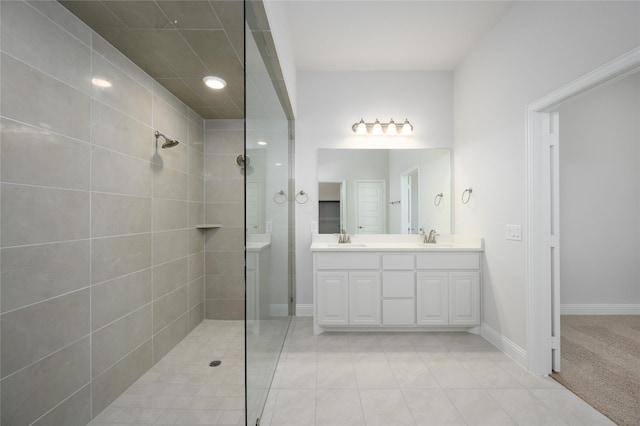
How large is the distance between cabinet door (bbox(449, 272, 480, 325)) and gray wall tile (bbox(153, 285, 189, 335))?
101 inches

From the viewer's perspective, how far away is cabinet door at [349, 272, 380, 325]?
266 centimetres

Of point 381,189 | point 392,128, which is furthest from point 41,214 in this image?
point 392,128

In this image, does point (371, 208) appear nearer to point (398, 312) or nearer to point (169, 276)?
point (398, 312)

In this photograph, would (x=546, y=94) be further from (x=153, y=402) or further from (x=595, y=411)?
(x=153, y=402)

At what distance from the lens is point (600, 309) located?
3166 mm

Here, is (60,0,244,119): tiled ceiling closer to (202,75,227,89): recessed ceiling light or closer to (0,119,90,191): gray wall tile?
(202,75,227,89): recessed ceiling light

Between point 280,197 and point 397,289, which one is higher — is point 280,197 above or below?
above

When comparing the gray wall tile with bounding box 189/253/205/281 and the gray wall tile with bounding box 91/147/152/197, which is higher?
the gray wall tile with bounding box 91/147/152/197

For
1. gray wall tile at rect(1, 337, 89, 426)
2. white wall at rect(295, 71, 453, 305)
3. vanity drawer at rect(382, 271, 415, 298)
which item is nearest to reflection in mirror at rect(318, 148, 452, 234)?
white wall at rect(295, 71, 453, 305)

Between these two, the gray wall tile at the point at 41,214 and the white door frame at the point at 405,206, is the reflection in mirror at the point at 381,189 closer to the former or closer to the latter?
the white door frame at the point at 405,206

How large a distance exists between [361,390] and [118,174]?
2154mm

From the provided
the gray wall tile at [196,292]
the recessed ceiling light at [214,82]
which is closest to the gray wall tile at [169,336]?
the gray wall tile at [196,292]

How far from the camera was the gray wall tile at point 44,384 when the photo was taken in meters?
1.21

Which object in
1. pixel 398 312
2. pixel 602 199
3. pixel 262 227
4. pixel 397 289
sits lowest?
pixel 398 312
